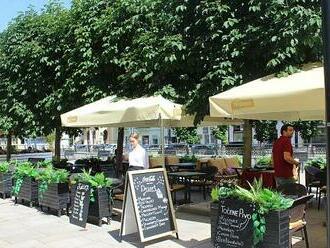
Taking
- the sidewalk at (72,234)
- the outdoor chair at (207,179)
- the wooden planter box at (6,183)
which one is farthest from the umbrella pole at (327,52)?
the wooden planter box at (6,183)

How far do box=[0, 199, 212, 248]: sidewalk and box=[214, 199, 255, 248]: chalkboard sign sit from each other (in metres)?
1.55

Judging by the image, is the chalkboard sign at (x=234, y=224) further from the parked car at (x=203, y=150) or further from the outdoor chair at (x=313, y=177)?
the parked car at (x=203, y=150)

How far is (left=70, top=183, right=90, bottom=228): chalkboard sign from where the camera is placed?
9.27m

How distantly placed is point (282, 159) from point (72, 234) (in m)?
3.87

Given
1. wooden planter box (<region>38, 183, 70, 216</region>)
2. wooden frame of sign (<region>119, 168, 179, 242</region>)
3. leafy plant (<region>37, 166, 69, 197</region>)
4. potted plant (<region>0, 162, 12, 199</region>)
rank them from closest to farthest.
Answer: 1. wooden frame of sign (<region>119, 168, 179, 242</region>)
2. wooden planter box (<region>38, 183, 70, 216</region>)
3. leafy plant (<region>37, 166, 69, 197</region>)
4. potted plant (<region>0, 162, 12, 199</region>)

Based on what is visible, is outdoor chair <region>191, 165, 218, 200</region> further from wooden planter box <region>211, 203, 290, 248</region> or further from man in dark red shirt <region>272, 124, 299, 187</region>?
wooden planter box <region>211, 203, 290, 248</region>

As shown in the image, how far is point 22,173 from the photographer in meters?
12.3

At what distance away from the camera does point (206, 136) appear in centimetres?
5638

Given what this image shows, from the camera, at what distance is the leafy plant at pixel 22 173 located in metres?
11.9

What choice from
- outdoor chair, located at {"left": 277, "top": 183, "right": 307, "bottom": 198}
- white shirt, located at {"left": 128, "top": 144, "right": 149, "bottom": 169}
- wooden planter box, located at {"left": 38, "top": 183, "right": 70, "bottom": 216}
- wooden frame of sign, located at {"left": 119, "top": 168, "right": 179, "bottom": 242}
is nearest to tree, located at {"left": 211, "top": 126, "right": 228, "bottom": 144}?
wooden planter box, located at {"left": 38, "top": 183, "right": 70, "bottom": 216}

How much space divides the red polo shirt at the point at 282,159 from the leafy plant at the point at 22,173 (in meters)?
5.78

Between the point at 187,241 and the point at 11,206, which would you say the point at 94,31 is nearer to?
the point at 11,206

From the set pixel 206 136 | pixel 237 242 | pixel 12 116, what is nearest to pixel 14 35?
pixel 12 116

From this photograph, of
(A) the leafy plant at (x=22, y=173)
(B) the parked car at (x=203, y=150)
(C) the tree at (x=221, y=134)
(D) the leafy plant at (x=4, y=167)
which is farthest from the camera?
(C) the tree at (x=221, y=134)
